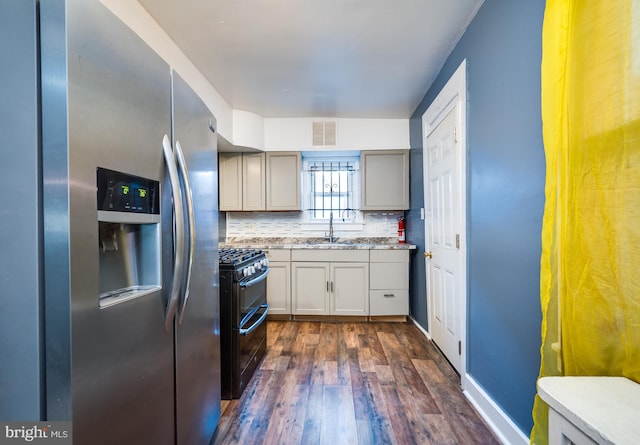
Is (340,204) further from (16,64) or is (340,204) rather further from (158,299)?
(16,64)

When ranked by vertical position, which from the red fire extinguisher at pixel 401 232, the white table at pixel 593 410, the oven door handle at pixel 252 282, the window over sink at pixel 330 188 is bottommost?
the white table at pixel 593 410

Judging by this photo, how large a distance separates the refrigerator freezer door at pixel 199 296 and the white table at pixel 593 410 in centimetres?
114

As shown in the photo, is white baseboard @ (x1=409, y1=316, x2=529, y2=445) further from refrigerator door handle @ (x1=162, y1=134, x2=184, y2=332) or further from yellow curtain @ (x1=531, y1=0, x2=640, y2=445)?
refrigerator door handle @ (x1=162, y1=134, x2=184, y2=332)

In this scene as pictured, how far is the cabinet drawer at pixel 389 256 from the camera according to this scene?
3.19 metres

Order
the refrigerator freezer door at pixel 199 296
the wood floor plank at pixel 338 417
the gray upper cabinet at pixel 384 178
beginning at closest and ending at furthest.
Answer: the refrigerator freezer door at pixel 199 296 → the wood floor plank at pixel 338 417 → the gray upper cabinet at pixel 384 178

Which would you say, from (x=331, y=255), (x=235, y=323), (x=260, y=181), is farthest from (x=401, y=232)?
(x=235, y=323)

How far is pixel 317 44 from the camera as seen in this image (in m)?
2.02

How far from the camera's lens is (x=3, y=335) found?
0.60 meters

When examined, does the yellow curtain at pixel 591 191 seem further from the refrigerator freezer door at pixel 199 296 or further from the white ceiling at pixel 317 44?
the refrigerator freezer door at pixel 199 296

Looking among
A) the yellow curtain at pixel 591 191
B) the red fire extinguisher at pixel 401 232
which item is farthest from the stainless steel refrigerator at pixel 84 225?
the red fire extinguisher at pixel 401 232

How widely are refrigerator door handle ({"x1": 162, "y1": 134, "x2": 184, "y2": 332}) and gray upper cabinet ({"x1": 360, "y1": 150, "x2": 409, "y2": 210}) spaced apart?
2.76 meters

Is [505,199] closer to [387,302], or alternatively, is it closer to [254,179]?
[387,302]

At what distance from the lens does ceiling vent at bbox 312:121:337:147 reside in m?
3.49

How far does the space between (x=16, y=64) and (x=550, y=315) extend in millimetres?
1615
